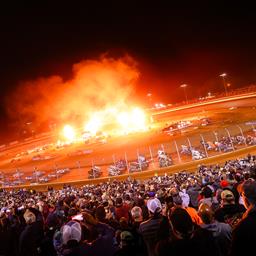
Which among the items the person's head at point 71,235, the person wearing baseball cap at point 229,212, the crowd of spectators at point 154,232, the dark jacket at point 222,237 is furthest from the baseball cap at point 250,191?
the person's head at point 71,235

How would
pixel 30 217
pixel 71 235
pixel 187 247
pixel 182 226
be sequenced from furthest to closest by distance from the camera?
1. pixel 30 217
2. pixel 71 235
3. pixel 182 226
4. pixel 187 247

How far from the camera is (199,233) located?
13.0ft

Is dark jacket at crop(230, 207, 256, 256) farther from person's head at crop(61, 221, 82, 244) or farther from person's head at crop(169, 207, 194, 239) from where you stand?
person's head at crop(61, 221, 82, 244)

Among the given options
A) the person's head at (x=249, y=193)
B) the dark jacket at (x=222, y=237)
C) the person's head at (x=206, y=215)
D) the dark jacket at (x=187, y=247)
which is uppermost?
the person's head at (x=249, y=193)

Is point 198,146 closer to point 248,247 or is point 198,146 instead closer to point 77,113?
point 248,247

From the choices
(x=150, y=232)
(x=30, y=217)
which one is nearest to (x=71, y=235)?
(x=150, y=232)

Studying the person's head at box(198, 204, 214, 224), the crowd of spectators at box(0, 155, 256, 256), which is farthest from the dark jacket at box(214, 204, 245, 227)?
the person's head at box(198, 204, 214, 224)

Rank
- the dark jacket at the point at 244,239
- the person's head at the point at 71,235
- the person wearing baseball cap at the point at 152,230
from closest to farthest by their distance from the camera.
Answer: the dark jacket at the point at 244,239 < the person's head at the point at 71,235 < the person wearing baseball cap at the point at 152,230

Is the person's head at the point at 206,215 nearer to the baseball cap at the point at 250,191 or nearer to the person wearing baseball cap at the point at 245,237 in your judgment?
the baseball cap at the point at 250,191

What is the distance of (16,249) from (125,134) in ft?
181

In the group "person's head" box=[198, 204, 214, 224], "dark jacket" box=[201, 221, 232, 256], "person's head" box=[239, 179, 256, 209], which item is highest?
"person's head" box=[239, 179, 256, 209]

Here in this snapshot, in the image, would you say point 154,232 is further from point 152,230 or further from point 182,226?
point 182,226

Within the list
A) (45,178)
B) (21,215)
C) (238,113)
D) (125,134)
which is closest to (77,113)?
(125,134)

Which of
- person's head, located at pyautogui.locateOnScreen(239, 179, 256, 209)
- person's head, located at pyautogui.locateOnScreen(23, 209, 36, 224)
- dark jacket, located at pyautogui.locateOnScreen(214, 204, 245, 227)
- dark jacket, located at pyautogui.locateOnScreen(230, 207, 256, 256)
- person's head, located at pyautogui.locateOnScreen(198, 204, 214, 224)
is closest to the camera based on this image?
dark jacket, located at pyautogui.locateOnScreen(230, 207, 256, 256)
